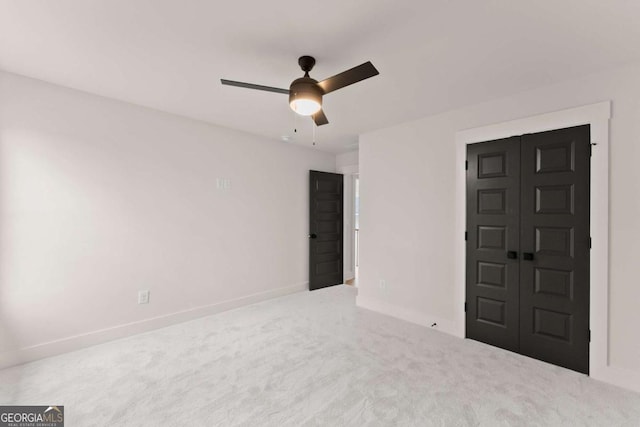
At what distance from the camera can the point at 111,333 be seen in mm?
3014

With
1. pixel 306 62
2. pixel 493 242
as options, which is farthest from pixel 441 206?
pixel 306 62

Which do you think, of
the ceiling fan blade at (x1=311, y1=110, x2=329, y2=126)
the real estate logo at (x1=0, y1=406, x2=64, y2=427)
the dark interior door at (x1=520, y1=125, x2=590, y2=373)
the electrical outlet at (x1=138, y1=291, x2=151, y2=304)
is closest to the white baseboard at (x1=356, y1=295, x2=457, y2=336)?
the dark interior door at (x1=520, y1=125, x2=590, y2=373)

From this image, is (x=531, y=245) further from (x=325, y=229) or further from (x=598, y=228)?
(x=325, y=229)

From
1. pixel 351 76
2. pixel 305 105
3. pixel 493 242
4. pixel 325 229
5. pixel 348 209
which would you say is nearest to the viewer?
pixel 351 76

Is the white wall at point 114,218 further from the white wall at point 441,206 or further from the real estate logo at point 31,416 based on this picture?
the white wall at point 441,206

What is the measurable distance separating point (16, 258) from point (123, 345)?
1244mm

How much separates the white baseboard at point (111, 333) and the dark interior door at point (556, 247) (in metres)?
3.44

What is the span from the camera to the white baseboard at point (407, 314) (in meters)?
3.29

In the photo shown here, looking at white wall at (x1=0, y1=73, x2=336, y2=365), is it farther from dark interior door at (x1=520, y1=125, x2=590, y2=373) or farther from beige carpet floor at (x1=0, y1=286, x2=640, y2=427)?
dark interior door at (x1=520, y1=125, x2=590, y2=373)

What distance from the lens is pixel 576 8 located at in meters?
1.64

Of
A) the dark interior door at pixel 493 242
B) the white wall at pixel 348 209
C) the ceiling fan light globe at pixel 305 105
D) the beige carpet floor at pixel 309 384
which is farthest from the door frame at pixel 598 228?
the white wall at pixel 348 209

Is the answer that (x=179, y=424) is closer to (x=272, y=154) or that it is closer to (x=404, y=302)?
(x=404, y=302)

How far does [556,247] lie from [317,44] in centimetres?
272

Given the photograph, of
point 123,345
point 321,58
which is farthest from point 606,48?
point 123,345
